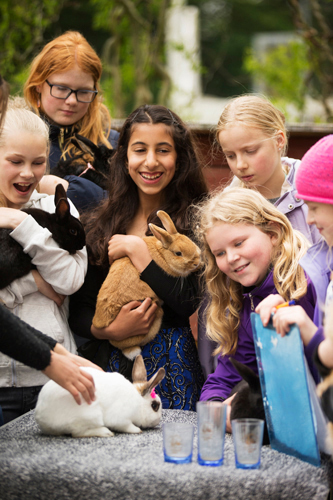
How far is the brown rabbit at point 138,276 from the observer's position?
8.40 feet

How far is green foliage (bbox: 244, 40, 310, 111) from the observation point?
962 centimetres

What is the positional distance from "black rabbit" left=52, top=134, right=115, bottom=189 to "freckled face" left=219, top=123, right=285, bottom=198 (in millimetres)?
733

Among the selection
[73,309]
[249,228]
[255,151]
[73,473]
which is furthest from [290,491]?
[255,151]

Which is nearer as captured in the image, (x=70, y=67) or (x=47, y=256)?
(x=47, y=256)

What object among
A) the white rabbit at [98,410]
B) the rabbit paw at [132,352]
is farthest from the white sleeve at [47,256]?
the white rabbit at [98,410]

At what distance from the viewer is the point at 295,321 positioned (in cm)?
164

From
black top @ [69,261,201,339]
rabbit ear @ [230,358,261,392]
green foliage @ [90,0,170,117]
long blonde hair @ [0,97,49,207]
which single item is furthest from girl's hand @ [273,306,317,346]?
green foliage @ [90,0,170,117]

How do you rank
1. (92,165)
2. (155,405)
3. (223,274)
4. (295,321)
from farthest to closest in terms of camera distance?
(92,165), (223,274), (155,405), (295,321)

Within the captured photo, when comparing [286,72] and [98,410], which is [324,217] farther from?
[286,72]

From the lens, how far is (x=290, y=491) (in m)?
1.52

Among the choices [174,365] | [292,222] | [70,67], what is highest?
[70,67]

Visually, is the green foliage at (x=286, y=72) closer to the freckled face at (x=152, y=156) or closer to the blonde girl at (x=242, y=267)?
the freckled face at (x=152, y=156)

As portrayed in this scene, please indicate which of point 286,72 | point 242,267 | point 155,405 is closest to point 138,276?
point 242,267

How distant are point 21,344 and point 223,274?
3.24ft
